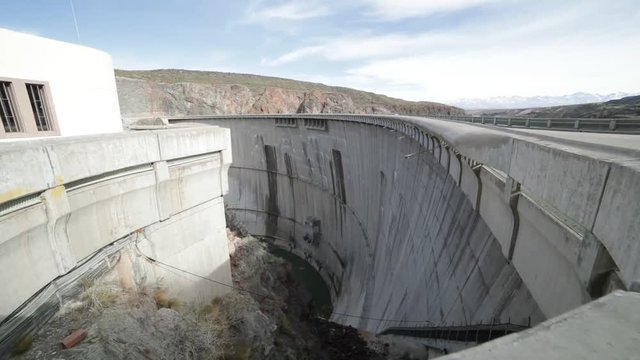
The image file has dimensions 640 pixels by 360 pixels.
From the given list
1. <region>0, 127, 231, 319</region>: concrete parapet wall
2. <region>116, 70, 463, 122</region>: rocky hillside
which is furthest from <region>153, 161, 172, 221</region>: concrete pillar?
<region>116, 70, 463, 122</region>: rocky hillside

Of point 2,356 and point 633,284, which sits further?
point 2,356

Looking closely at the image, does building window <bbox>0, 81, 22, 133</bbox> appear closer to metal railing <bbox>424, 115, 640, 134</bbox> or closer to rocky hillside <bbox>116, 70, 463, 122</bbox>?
metal railing <bbox>424, 115, 640, 134</bbox>

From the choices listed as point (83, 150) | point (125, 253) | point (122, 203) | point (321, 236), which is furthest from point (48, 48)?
point (321, 236)

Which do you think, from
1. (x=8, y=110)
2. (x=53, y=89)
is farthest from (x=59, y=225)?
(x=53, y=89)

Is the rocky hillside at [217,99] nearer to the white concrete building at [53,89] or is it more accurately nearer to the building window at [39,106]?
the white concrete building at [53,89]

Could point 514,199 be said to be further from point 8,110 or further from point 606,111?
point 606,111

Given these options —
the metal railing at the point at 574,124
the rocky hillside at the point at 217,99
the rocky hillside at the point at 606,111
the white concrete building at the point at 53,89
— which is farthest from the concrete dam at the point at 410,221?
the rocky hillside at the point at 217,99

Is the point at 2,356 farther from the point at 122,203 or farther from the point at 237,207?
the point at 237,207

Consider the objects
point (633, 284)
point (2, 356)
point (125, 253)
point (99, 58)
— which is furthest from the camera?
point (99, 58)
